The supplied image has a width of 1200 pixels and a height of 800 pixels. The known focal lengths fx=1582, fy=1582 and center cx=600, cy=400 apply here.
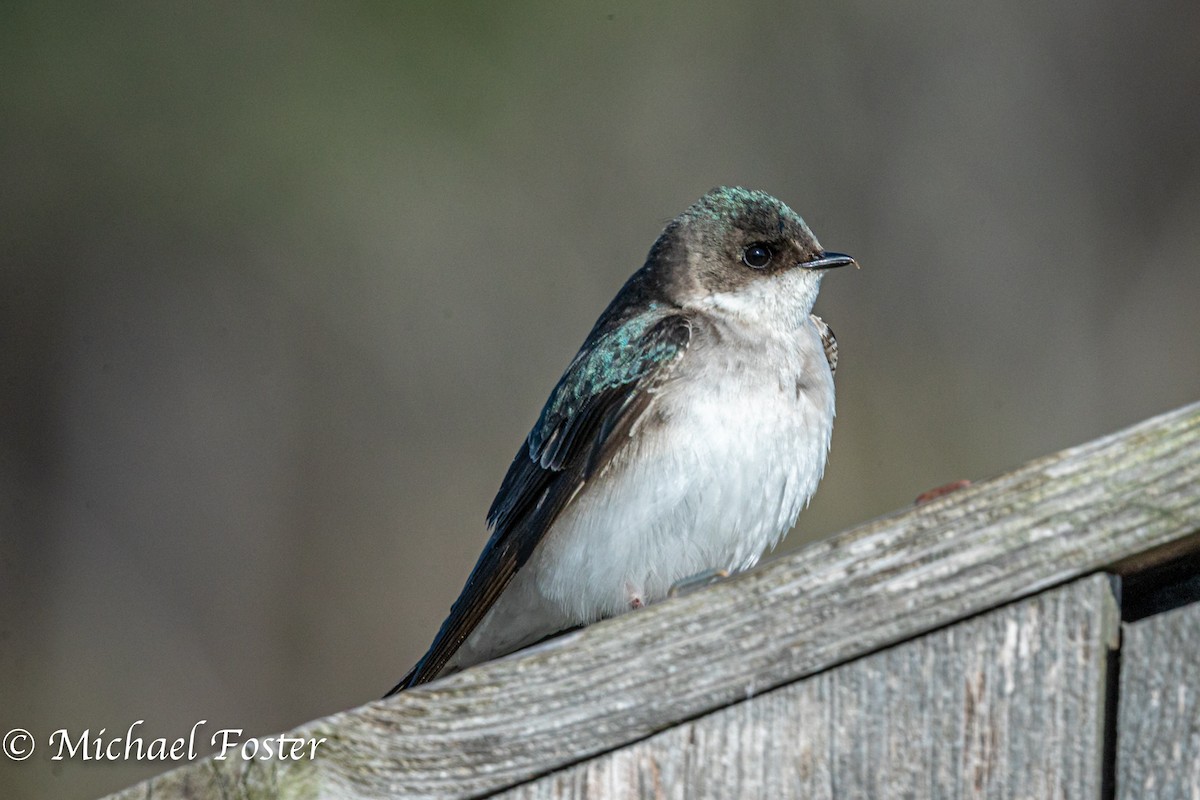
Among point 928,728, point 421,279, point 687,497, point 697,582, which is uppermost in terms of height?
point 421,279

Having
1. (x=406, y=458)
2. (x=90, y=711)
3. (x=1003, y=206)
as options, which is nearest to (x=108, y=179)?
(x=406, y=458)

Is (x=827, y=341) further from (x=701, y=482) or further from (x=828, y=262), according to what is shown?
(x=701, y=482)

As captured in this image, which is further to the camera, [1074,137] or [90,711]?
[1074,137]

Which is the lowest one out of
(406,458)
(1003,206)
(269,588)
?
(269,588)

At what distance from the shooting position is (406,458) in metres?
5.00

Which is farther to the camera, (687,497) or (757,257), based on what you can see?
(757,257)

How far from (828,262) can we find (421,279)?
235cm

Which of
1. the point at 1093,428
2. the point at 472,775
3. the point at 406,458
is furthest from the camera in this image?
the point at 406,458

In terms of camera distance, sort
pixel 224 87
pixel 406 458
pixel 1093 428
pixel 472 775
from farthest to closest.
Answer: pixel 224 87 → pixel 406 458 → pixel 1093 428 → pixel 472 775

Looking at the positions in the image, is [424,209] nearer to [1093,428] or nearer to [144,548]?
[144,548]

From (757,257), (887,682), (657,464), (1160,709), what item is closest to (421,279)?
(757,257)

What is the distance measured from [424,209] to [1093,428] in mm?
2419

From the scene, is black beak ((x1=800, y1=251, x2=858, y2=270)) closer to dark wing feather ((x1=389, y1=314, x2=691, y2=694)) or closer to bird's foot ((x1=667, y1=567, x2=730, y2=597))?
dark wing feather ((x1=389, y1=314, x2=691, y2=694))

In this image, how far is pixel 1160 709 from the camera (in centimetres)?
179
